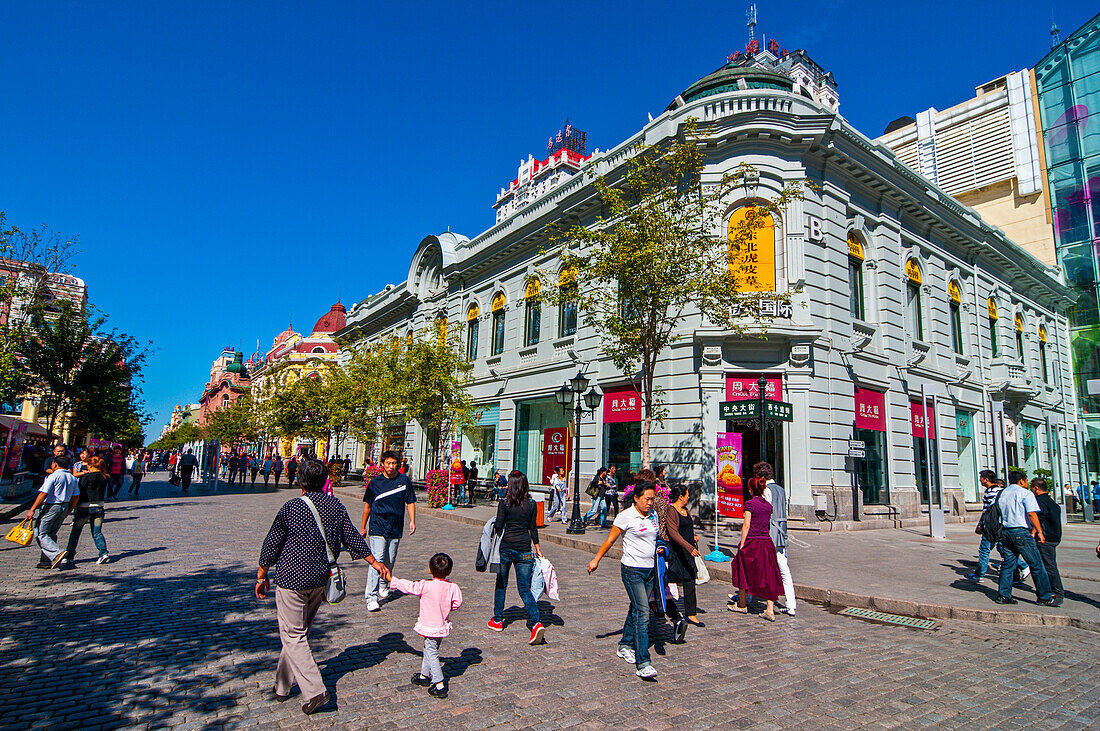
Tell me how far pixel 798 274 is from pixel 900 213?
7.58 meters

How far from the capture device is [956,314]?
2514 centimetres

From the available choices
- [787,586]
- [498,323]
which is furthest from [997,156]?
[787,586]

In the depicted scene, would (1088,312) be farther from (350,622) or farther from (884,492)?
(350,622)

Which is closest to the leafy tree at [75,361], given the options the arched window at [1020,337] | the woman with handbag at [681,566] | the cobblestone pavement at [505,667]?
the cobblestone pavement at [505,667]

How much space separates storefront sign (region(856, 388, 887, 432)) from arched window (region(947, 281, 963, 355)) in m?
7.33

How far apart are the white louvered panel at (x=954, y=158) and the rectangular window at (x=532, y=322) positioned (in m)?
30.4

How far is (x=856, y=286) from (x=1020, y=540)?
13.7 meters

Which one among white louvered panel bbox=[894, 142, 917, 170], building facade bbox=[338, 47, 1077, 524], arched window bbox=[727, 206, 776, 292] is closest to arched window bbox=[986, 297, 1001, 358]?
building facade bbox=[338, 47, 1077, 524]

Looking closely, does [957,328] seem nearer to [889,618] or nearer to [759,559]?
[889,618]

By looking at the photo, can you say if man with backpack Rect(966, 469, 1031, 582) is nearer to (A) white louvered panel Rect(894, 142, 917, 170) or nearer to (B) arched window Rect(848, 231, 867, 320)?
(B) arched window Rect(848, 231, 867, 320)

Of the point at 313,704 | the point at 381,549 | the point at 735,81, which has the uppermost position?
the point at 735,81

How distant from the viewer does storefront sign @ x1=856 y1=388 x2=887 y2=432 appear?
19.0m

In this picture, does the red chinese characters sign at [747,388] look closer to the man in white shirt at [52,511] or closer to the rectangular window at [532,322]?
the rectangular window at [532,322]

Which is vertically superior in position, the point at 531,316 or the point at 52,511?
the point at 531,316
